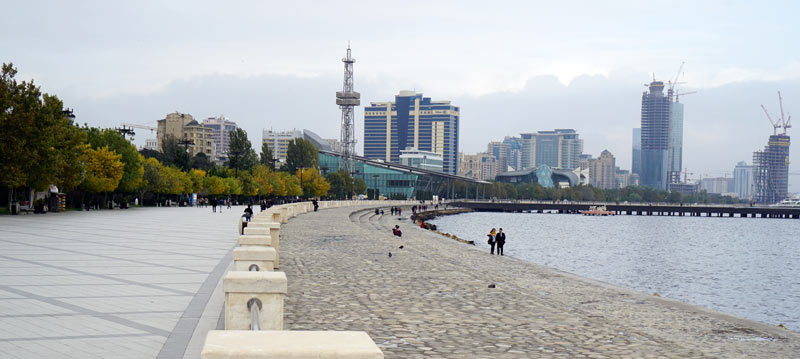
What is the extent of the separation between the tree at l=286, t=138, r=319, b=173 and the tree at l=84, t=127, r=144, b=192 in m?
52.6

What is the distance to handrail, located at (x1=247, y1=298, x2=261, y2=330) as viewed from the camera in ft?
18.3

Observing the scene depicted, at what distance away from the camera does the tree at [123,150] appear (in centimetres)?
5719

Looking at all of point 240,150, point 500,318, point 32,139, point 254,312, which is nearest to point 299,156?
point 240,150

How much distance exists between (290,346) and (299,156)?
109456 millimetres

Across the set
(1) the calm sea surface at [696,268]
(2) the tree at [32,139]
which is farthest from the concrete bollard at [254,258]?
(2) the tree at [32,139]

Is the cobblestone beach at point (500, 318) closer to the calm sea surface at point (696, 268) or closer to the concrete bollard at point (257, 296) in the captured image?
the concrete bollard at point (257, 296)

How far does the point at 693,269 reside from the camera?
39469 millimetres

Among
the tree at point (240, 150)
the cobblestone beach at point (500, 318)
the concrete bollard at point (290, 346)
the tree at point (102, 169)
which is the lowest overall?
the cobblestone beach at point (500, 318)

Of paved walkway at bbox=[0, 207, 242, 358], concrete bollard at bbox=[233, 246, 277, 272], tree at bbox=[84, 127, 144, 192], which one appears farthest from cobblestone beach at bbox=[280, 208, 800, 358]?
tree at bbox=[84, 127, 144, 192]

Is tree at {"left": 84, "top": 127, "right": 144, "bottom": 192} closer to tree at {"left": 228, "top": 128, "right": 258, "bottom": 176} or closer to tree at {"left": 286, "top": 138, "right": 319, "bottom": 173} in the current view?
tree at {"left": 228, "top": 128, "right": 258, "bottom": 176}

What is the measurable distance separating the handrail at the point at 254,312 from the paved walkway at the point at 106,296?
6.92 ft

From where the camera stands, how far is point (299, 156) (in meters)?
112

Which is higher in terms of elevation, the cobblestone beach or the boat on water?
the cobblestone beach

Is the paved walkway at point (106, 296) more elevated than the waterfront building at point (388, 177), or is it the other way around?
the waterfront building at point (388, 177)
